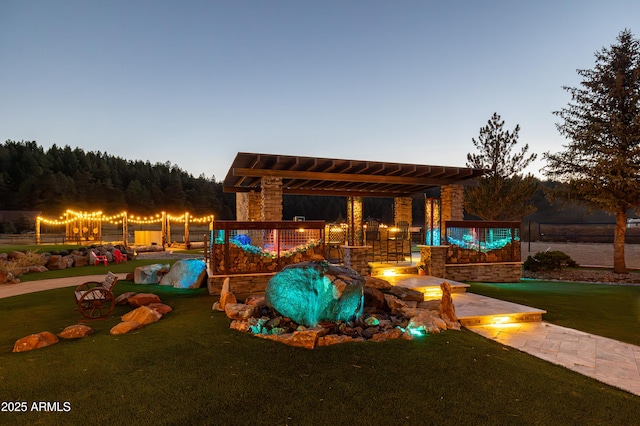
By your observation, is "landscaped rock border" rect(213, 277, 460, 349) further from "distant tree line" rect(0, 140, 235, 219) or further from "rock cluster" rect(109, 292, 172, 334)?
"distant tree line" rect(0, 140, 235, 219)

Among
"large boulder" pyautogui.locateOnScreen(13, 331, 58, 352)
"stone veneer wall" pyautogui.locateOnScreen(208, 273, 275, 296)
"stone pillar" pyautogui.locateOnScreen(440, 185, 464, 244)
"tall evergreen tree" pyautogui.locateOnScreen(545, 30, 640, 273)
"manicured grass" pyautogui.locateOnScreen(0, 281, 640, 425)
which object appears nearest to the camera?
"manicured grass" pyautogui.locateOnScreen(0, 281, 640, 425)

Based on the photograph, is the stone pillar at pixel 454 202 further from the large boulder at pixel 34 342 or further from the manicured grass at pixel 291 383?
the large boulder at pixel 34 342

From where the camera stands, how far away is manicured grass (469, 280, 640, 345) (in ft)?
20.0

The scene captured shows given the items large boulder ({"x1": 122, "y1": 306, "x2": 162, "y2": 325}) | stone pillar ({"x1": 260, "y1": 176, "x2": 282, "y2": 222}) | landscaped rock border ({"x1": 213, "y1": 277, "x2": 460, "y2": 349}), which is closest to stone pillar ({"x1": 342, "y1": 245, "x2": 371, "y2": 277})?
stone pillar ({"x1": 260, "y1": 176, "x2": 282, "y2": 222})

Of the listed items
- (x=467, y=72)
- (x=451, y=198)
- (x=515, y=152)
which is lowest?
(x=451, y=198)

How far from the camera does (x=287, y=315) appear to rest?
5434 mm

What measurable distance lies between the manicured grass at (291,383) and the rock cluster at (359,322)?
223 millimetres

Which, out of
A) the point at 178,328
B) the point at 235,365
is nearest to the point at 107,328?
the point at 178,328

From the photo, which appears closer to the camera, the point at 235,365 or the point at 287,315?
the point at 235,365

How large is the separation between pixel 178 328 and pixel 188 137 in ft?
104

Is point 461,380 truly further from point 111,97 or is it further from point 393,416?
point 111,97

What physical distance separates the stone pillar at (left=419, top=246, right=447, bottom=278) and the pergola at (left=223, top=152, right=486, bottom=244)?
7.01 feet

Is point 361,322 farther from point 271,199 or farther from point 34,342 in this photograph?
point 271,199

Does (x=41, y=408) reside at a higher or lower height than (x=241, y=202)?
lower
